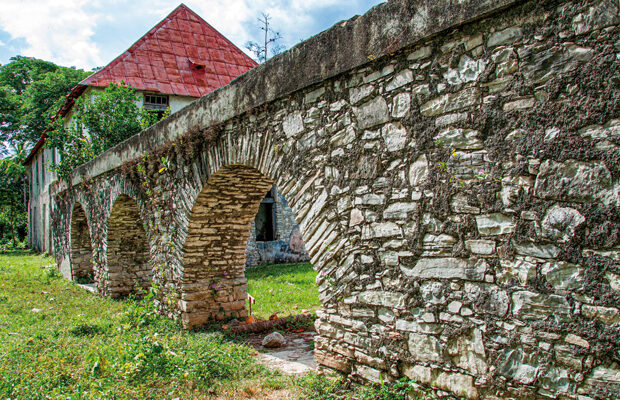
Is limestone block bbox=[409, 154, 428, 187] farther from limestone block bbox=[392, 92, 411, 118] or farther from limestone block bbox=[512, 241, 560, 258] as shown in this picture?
limestone block bbox=[512, 241, 560, 258]

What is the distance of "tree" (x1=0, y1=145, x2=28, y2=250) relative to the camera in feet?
83.9

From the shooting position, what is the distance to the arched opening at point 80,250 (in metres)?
11.3

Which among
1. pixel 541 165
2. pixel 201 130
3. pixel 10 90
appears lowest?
pixel 541 165

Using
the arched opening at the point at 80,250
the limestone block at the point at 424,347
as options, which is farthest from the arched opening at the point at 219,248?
the arched opening at the point at 80,250

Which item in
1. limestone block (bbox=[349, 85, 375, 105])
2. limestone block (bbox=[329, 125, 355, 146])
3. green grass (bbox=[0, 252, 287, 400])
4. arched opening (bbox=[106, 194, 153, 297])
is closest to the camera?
limestone block (bbox=[349, 85, 375, 105])

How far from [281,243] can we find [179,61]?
7.77 meters

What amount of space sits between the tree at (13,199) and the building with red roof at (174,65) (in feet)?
27.3

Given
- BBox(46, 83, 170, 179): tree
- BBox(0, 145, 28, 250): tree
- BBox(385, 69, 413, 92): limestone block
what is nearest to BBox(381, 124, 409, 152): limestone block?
BBox(385, 69, 413, 92): limestone block

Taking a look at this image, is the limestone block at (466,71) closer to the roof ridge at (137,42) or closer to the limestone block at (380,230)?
the limestone block at (380,230)

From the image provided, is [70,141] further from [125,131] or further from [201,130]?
[201,130]

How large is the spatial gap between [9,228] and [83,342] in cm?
3073

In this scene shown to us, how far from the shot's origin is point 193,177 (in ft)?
17.9

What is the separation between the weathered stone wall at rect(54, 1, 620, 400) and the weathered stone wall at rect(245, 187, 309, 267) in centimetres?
992

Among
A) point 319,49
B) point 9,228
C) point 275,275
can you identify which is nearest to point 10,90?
point 9,228
